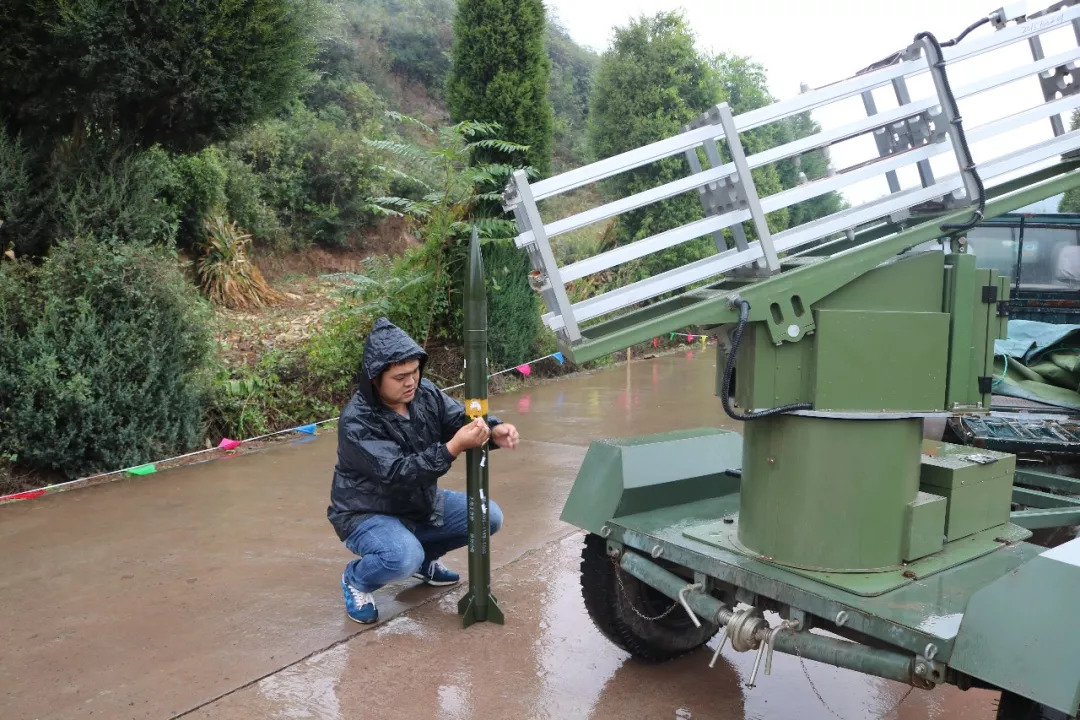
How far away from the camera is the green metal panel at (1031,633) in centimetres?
211

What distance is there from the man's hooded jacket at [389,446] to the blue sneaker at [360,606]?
0.26 meters

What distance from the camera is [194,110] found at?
21.8 feet

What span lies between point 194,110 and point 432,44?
2117 cm

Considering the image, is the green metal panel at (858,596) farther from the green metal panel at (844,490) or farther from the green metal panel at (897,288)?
the green metal panel at (897,288)

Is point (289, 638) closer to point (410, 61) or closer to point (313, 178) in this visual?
point (313, 178)

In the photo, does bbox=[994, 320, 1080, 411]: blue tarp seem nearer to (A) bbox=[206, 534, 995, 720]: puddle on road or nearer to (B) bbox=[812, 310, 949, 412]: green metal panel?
(A) bbox=[206, 534, 995, 720]: puddle on road

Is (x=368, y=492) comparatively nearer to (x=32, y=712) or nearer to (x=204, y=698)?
(x=204, y=698)

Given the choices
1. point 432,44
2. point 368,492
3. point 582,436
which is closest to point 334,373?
point 582,436

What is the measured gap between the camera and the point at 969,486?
118 inches

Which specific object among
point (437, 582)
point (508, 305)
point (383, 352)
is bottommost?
point (437, 582)

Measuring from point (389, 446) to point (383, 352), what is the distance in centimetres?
39

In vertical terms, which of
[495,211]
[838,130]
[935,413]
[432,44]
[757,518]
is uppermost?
[432,44]

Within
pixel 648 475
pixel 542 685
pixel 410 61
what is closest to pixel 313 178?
pixel 410 61

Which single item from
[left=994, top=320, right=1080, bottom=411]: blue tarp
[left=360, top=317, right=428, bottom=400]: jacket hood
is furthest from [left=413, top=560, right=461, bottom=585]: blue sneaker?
[left=994, top=320, right=1080, bottom=411]: blue tarp
